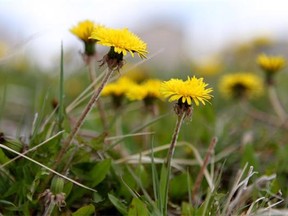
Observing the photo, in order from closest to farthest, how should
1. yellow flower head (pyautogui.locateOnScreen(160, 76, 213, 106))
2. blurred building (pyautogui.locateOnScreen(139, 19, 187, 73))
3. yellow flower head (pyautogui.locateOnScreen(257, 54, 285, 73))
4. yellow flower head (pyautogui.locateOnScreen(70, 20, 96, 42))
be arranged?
yellow flower head (pyautogui.locateOnScreen(160, 76, 213, 106)) < yellow flower head (pyautogui.locateOnScreen(70, 20, 96, 42)) < yellow flower head (pyautogui.locateOnScreen(257, 54, 285, 73)) < blurred building (pyautogui.locateOnScreen(139, 19, 187, 73))

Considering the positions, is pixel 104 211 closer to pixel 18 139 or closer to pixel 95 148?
pixel 95 148

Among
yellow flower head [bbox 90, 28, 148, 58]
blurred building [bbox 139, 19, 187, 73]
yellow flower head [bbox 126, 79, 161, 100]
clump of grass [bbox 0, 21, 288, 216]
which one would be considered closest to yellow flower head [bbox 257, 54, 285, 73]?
clump of grass [bbox 0, 21, 288, 216]

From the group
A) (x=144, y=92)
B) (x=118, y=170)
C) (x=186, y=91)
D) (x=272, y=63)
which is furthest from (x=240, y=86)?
(x=186, y=91)

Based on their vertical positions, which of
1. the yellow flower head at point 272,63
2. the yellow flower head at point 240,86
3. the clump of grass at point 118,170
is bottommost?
the clump of grass at point 118,170

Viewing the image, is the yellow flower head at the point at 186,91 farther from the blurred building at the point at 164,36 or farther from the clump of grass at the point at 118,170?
the blurred building at the point at 164,36

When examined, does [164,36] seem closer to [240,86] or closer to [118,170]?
[240,86]

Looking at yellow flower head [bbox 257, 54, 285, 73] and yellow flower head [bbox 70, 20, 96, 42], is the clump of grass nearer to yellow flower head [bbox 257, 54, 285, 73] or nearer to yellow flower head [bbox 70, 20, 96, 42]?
yellow flower head [bbox 70, 20, 96, 42]

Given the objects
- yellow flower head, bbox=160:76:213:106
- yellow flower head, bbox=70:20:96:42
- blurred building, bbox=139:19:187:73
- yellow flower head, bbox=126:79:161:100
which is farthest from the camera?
blurred building, bbox=139:19:187:73

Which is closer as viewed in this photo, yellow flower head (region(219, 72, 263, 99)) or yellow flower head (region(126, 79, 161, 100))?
yellow flower head (region(126, 79, 161, 100))

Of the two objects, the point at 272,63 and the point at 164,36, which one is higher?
the point at 164,36

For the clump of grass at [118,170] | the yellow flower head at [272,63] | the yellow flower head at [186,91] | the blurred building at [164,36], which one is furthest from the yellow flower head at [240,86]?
the blurred building at [164,36]
